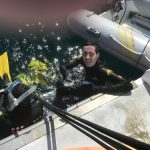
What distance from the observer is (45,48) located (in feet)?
26.0

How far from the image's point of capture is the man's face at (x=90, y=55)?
5.52 meters

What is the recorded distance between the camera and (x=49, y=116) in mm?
4676

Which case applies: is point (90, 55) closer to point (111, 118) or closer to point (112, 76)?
point (112, 76)

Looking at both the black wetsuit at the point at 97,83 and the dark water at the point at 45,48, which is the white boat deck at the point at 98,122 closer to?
the black wetsuit at the point at 97,83

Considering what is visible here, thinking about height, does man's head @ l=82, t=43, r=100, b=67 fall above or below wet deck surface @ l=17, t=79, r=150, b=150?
above

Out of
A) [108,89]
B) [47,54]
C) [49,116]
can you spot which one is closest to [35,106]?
[49,116]

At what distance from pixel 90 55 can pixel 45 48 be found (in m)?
2.57

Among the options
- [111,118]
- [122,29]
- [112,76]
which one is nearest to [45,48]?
[122,29]

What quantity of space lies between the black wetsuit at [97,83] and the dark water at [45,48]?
3.87ft

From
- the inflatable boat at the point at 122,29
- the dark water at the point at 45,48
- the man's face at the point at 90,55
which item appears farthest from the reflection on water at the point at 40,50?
the man's face at the point at 90,55

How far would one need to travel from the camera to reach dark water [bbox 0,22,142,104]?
7.44 metres

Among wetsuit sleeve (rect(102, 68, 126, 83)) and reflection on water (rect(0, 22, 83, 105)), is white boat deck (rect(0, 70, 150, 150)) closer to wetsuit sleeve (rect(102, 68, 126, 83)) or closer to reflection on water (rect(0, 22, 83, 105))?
wetsuit sleeve (rect(102, 68, 126, 83))

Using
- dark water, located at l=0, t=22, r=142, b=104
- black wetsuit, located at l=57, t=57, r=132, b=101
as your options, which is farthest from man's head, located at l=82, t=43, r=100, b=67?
A: dark water, located at l=0, t=22, r=142, b=104

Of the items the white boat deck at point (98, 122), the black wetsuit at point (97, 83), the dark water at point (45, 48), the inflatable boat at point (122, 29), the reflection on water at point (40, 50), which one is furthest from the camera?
the dark water at point (45, 48)
